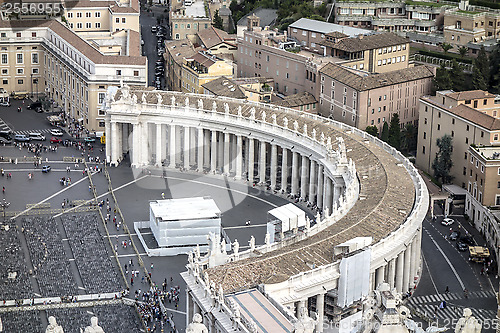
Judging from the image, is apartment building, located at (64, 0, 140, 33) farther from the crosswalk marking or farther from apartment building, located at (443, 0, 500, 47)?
the crosswalk marking

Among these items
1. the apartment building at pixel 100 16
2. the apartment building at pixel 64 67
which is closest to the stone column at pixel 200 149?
the apartment building at pixel 64 67

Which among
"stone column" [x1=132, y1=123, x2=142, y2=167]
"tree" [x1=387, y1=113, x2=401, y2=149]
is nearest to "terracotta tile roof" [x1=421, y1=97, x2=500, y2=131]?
"tree" [x1=387, y1=113, x2=401, y2=149]

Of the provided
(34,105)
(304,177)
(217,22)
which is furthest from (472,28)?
(34,105)

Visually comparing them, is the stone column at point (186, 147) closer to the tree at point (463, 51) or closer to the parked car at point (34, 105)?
the parked car at point (34, 105)

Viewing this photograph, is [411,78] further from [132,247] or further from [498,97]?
[132,247]

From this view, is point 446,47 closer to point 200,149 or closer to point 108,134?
point 200,149
